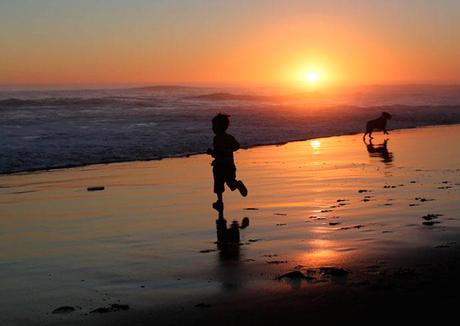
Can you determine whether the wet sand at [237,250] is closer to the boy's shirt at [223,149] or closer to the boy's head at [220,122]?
the boy's shirt at [223,149]

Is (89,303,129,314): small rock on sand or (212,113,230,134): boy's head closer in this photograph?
(89,303,129,314): small rock on sand

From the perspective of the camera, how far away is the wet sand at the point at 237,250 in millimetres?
5184

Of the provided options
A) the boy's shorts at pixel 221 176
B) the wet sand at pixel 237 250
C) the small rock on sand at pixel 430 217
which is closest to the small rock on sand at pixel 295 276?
the wet sand at pixel 237 250

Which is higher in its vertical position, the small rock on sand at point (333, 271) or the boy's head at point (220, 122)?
the boy's head at point (220, 122)

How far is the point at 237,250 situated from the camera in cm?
746

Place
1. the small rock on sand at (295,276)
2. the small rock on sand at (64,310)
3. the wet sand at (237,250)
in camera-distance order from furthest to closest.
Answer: the small rock on sand at (295,276), the small rock on sand at (64,310), the wet sand at (237,250)

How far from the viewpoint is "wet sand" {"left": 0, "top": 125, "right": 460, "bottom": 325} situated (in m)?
5.18

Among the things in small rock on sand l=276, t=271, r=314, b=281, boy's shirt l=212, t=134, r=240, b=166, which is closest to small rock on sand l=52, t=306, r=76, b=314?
small rock on sand l=276, t=271, r=314, b=281

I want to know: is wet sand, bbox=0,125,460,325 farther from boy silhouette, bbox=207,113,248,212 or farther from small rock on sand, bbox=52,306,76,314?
boy silhouette, bbox=207,113,248,212

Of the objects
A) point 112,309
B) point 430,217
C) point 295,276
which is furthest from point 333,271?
point 430,217

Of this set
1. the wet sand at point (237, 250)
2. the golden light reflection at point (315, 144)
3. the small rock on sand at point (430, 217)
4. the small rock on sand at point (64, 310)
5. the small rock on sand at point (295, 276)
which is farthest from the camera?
the golden light reflection at point (315, 144)

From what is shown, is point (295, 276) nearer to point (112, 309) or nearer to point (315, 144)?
point (112, 309)

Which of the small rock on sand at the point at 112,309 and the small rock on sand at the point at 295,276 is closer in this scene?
the small rock on sand at the point at 112,309

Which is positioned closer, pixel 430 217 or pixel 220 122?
pixel 430 217
